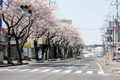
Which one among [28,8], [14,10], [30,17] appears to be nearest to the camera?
[28,8]

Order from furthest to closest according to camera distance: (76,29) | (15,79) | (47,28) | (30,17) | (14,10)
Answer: (76,29) → (47,28) → (30,17) → (14,10) → (15,79)

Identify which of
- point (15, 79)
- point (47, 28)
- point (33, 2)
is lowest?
point (15, 79)

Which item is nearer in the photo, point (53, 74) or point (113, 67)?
point (53, 74)

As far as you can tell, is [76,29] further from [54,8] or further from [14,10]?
[14,10]

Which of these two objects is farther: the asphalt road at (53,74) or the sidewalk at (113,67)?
the sidewalk at (113,67)

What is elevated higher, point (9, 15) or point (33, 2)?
point (33, 2)

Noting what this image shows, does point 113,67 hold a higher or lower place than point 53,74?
lower

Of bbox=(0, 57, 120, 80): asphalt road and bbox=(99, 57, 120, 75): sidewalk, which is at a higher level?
bbox=(0, 57, 120, 80): asphalt road

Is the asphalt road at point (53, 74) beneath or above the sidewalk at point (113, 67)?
above

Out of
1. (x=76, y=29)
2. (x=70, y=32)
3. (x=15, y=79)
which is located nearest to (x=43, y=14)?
(x=15, y=79)

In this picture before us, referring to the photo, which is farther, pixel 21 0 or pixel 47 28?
pixel 47 28

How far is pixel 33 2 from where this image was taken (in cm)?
4103

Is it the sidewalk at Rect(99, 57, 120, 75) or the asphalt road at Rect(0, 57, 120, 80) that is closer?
the asphalt road at Rect(0, 57, 120, 80)

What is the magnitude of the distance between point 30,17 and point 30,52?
104ft
